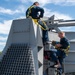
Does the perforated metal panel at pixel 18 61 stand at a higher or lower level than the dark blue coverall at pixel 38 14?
lower

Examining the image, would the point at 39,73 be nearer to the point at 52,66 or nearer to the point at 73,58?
the point at 52,66

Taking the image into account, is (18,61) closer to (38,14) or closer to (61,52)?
(61,52)

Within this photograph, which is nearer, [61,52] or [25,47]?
[25,47]

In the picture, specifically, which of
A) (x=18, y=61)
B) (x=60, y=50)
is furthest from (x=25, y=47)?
(x=60, y=50)

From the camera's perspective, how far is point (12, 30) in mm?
9320

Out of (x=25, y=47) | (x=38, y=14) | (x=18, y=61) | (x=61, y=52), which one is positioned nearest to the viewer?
(x=18, y=61)

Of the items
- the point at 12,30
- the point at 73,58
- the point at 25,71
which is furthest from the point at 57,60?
the point at 73,58

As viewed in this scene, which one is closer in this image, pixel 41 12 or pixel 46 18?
pixel 41 12

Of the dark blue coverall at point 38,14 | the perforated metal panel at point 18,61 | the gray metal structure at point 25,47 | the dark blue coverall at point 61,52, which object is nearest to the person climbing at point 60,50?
the dark blue coverall at point 61,52

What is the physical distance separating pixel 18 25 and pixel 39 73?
181 centimetres

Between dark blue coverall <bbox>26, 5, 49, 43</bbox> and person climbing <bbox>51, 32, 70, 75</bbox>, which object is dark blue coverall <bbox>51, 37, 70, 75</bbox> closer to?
person climbing <bbox>51, 32, 70, 75</bbox>

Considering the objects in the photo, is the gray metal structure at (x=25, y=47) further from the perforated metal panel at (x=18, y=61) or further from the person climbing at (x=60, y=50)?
the person climbing at (x=60, y=50)

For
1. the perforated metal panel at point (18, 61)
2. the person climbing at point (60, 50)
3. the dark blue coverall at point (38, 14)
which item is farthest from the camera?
the dark blue coverall at point (38, 14)

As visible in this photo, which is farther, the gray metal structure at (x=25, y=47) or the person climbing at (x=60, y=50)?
the person climbing at (x=60, y=50)
